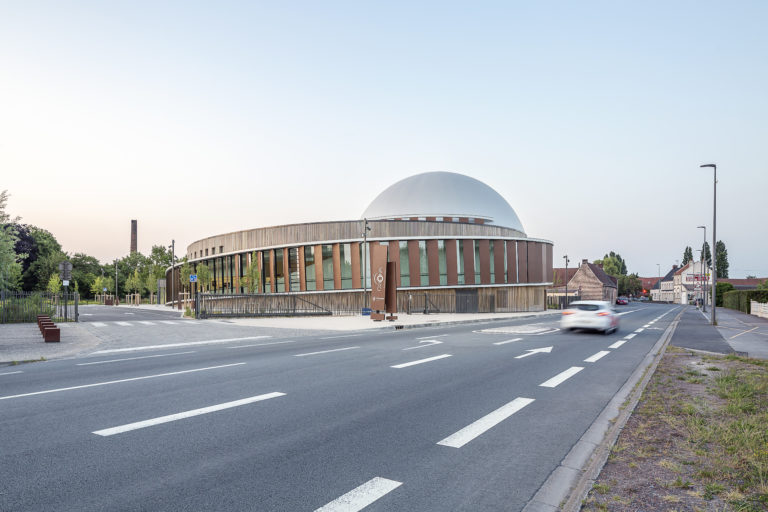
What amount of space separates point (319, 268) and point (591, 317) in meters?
30.3

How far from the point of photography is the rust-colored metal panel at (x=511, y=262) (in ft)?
163

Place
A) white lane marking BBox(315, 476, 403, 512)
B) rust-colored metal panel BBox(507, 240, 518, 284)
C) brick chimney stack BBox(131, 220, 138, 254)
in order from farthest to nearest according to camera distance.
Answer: brick chimney stack BBox(131, 220, 138, 254), rust-colored metal panel BBox(507, 240, 518, 284), white lane marking BBox(315, 476, 403, 512)

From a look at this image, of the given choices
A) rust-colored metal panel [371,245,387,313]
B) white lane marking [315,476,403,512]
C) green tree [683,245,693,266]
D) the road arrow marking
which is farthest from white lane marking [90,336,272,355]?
green tree [683,245,693,266]

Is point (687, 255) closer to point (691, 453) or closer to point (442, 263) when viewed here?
point (442, 263)

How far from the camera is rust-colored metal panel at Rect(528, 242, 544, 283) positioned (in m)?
52.4

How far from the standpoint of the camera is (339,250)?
4509 cm

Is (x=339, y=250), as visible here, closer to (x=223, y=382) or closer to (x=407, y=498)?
(x=223, y=382)

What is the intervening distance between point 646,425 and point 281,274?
44.3 m

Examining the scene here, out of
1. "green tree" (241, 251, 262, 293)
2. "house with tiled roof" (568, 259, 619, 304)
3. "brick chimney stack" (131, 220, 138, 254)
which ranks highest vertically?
"brick chimney stack" (131, 220, 138, 254)

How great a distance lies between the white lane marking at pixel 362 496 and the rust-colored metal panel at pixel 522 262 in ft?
160

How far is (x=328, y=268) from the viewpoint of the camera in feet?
149

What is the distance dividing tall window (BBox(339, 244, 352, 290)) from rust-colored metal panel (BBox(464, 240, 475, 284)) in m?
11.8

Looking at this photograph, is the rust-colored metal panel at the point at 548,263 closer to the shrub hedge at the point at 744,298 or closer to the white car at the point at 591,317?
the shrub hedge at the point at 744,298

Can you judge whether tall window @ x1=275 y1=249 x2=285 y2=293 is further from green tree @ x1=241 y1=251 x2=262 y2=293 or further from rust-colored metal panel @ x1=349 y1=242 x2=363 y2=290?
rust-colored metal panel @ x1=349 y1=242 x2=363 y2=290
